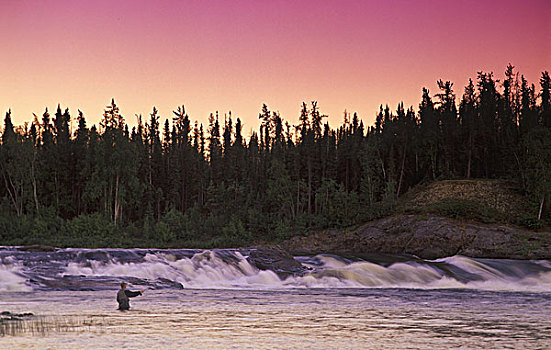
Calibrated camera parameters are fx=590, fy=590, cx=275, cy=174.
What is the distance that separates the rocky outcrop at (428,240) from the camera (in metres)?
46.8

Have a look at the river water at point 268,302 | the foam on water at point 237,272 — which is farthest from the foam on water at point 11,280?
the river water at point 268,302

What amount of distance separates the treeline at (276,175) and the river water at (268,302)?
65.9ft

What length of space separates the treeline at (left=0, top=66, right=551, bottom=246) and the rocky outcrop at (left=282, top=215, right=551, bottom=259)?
3237 mm

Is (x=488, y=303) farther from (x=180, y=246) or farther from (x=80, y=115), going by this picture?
(x=80, y=115)

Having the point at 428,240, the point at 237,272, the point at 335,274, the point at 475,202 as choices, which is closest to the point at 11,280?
the point at 237,272

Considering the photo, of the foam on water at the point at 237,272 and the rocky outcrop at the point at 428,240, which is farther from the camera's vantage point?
the rocky outcrop at the point at 428,240

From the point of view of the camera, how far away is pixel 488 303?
25.6m

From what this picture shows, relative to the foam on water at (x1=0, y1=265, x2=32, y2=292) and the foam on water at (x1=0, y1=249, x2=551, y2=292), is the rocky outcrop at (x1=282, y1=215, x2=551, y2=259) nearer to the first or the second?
the foam on water at (x1=0, y1=249, x2=551, y2=292)

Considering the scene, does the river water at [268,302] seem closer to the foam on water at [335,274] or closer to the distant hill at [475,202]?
the foam on water at [335,274]

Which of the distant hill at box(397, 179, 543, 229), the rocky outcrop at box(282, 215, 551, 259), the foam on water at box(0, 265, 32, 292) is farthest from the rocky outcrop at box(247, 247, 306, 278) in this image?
the distant hill at box(397, 179, 543, 229)

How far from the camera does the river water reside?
50.9ft

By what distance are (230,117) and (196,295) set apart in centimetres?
10695

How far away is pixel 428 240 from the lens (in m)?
49.9

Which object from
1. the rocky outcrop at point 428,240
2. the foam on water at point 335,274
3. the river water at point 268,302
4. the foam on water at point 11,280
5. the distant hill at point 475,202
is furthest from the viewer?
the distant hill at point 475,202
